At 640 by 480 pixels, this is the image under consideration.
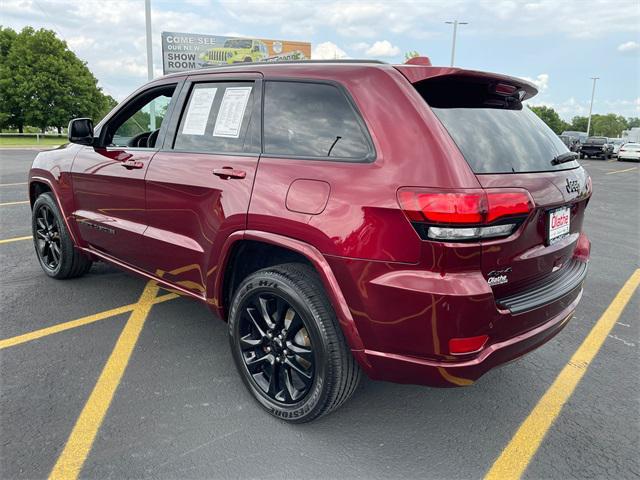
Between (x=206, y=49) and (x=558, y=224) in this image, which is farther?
(x=206, y=49)

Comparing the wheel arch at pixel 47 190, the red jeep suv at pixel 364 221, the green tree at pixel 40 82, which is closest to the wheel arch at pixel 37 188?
the wheel arch at pixel 47 190

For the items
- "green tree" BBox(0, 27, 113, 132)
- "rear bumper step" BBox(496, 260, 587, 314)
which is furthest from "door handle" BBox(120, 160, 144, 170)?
"green tree" BBox(0, 27, 113, 132)

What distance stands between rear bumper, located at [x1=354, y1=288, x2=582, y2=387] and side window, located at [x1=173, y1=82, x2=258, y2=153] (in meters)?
1.31

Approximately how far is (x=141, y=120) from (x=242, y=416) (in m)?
2.79

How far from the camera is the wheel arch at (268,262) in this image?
7.35 feet

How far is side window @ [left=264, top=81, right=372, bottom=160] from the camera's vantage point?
233 cm

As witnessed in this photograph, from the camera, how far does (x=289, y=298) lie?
7.83 feet

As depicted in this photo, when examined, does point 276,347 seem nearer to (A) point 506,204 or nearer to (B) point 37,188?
(A) point 506,204

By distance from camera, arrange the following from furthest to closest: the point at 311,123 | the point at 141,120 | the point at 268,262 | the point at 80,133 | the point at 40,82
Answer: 1. the point at 40,82
2. the point at 141,120
3. the point at 80,133
4. the point at 268,262
5. the point at 311,123

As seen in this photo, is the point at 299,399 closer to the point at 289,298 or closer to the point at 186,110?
the point at 289,298

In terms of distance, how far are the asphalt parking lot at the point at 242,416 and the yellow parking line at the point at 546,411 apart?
0.02 metres

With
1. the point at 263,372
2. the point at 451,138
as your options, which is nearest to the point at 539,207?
the point at 451,138

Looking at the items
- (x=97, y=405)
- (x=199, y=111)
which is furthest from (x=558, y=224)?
(x=97, y=405)

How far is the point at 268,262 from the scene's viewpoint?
2.85 metres
